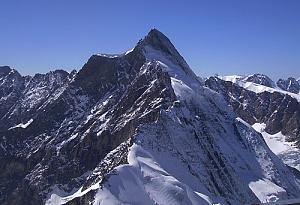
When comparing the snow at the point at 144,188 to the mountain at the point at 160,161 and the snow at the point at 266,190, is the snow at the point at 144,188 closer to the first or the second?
the mountain at the point at 160,161

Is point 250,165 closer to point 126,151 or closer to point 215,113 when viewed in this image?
point 215,113

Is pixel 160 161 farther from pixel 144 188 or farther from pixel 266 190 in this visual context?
pixel 266 190

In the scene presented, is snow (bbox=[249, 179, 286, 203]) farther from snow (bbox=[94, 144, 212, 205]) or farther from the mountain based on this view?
snow (bbox=[94, 144, 212, 205])

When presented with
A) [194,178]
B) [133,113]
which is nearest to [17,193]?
[133,113]

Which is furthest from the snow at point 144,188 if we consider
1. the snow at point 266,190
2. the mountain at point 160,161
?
the snow at point 266,190

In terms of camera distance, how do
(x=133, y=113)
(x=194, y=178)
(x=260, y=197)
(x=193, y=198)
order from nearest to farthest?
(x=193, y=198) < (x=194, y=178) < (x=260, y=197) < (x=133, y=113)

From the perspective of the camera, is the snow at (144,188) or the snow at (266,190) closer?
the snow at (144,188)

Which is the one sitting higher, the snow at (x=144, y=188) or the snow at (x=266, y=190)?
the snow at (x=144, y=188)

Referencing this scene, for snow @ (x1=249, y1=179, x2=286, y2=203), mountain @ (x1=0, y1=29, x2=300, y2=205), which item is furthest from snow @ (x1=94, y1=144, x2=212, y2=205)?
snow @ (x1=249, y1=179, x2=286, y2=203)
